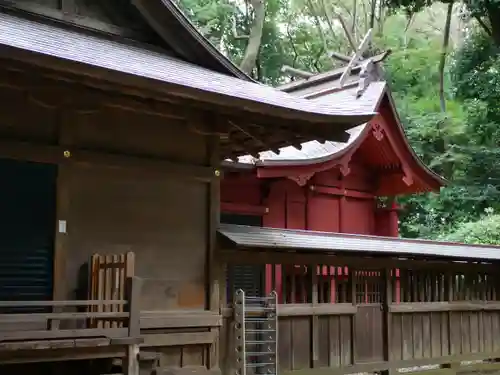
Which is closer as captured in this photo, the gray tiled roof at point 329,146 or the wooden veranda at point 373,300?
the wooden veranda at point 373,300

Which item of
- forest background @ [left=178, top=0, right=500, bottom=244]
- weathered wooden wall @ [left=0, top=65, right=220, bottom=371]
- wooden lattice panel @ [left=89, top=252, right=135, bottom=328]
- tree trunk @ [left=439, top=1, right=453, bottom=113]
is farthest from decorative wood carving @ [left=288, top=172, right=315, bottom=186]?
tree trunk @ [left=439, top=1, right=453, bottom=113]

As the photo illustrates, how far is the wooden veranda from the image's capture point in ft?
30.0

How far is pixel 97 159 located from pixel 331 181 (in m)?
7.25

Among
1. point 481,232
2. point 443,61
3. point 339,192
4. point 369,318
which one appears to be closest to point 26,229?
point 369,318

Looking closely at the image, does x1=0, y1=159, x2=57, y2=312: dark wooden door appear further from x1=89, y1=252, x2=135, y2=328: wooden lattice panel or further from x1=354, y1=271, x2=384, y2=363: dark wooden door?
x1=354, y1=271, x2=384, y2=363: dark wooden door

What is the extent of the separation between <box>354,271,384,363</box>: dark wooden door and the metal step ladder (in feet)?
6.23

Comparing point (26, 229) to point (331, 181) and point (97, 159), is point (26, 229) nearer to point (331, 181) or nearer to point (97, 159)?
point (97, 159)

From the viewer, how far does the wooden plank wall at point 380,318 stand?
9.38m

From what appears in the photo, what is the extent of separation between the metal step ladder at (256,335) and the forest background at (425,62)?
9.51 metres

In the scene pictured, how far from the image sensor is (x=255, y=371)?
8.85 meters

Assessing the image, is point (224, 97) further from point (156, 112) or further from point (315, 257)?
point (315, 257)

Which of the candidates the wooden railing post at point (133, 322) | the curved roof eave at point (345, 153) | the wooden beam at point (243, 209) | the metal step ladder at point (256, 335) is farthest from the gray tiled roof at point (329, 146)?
the wooden railing post at point (133, 322)

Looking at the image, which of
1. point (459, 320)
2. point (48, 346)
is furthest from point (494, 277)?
point (48, 346)

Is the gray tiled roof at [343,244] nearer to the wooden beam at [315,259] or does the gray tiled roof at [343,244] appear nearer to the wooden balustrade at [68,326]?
the wooden beam at [315,259]
